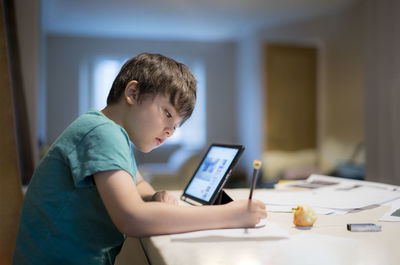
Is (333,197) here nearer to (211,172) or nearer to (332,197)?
(332,197)

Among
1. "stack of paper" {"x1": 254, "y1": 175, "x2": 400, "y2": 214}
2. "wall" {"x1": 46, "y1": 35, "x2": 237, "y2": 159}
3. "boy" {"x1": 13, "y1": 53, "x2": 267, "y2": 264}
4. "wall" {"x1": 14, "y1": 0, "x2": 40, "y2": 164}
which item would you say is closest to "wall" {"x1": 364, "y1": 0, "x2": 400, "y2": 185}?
"stack of paper" {"x1": 254, "y1": 175, "x2": 400, "y2": 214}

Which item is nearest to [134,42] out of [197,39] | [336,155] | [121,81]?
[197,39]

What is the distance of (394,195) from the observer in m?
0.96

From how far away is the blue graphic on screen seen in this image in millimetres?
883

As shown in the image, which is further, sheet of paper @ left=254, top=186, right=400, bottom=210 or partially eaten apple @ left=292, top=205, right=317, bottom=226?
sheet of paper @ left=254, top=186, right=400, bottom=210

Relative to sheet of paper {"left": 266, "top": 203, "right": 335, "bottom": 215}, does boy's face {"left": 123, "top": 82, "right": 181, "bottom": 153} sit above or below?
above

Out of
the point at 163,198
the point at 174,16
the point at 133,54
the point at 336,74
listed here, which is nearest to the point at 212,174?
the point at 163,198

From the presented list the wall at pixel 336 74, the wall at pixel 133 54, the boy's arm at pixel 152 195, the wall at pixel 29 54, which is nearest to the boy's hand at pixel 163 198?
the boy's arm at pixel 152 195

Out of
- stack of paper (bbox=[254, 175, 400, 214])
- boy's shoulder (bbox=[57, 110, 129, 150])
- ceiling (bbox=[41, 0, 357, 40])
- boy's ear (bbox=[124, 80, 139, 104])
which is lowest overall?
stack of paper (bbox=[254, 175, 400, 214])

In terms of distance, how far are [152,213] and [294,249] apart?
0.76ft

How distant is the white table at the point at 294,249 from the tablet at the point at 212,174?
21 cm

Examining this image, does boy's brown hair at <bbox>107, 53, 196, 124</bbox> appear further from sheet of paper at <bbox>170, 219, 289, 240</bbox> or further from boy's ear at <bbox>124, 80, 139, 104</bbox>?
sheet of paper at <bbox>170, 219, 289, 240</bbox>

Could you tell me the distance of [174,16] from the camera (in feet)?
16.6

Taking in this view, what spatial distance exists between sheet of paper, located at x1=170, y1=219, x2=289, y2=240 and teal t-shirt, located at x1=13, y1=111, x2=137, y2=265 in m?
0.16
